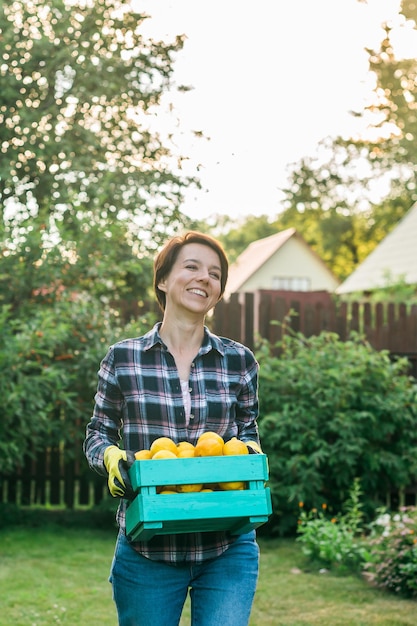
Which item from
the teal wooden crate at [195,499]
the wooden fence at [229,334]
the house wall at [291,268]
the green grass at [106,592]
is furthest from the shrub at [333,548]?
the house wall at [291,268]

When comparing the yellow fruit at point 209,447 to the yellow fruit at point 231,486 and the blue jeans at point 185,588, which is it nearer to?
the yellow fruit at point 231,486

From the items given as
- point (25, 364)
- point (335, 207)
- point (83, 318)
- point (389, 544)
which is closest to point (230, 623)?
point (389, 544)

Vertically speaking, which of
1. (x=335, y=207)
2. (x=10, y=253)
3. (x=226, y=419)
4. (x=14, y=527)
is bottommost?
(x=14, y=527)

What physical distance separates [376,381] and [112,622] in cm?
374

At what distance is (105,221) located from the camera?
→ 818 centimetres

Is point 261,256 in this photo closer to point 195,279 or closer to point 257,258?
point 257,258

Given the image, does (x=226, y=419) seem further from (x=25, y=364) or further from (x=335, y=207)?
(x=335, y=207)

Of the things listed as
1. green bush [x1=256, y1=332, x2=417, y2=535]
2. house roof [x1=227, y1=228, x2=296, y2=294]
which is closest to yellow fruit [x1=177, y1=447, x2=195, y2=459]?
green bush [x1=256, y1=332, x2=417, y2=535]

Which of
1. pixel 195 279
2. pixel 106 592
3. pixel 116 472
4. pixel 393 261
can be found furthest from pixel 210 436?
pixel 393 261

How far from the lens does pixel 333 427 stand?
24.2 ft

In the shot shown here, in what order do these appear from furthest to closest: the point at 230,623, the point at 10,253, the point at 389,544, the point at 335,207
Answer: the point at 335,207
the point at 10,253
the point at 389,544
the point at 230,623

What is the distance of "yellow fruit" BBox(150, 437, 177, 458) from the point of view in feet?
8.52

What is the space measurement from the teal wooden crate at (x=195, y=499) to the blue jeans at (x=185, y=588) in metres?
0.17

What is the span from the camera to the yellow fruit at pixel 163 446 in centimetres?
260
